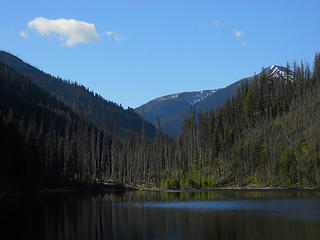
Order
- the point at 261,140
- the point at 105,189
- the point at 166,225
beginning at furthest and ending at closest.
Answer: the point at 261,140 → the point at 105,189 → the point at 166,225

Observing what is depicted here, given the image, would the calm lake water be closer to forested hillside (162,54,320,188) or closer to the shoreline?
the shoreline

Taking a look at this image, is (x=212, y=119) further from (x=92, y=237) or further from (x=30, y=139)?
(x=92, y=237)

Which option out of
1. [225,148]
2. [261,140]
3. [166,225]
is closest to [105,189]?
[225,148]

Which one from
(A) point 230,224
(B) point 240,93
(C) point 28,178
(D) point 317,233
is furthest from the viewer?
(B) point 240,93

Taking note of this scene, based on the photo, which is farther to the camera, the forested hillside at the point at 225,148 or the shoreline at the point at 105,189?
the forested hillside at the point at 225,148

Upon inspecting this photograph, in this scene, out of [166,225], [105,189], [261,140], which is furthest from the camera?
[261,140]

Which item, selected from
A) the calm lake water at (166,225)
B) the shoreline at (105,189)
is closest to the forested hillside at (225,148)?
the shoreline at (105,189)

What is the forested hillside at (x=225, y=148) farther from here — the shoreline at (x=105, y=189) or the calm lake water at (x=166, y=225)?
the calm lake water at (x=166, y=225)

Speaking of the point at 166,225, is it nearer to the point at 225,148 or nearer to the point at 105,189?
the point at 105,189

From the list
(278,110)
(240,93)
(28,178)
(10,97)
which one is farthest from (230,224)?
(10,97)

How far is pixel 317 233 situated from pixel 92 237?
16.6m

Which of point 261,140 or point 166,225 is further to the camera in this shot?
point 261,140

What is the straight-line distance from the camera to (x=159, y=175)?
14175 cm

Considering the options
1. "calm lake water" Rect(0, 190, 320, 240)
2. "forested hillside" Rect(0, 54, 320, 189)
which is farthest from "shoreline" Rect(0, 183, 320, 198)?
"calm lake water" Rect(0, 190, 320, 240)
